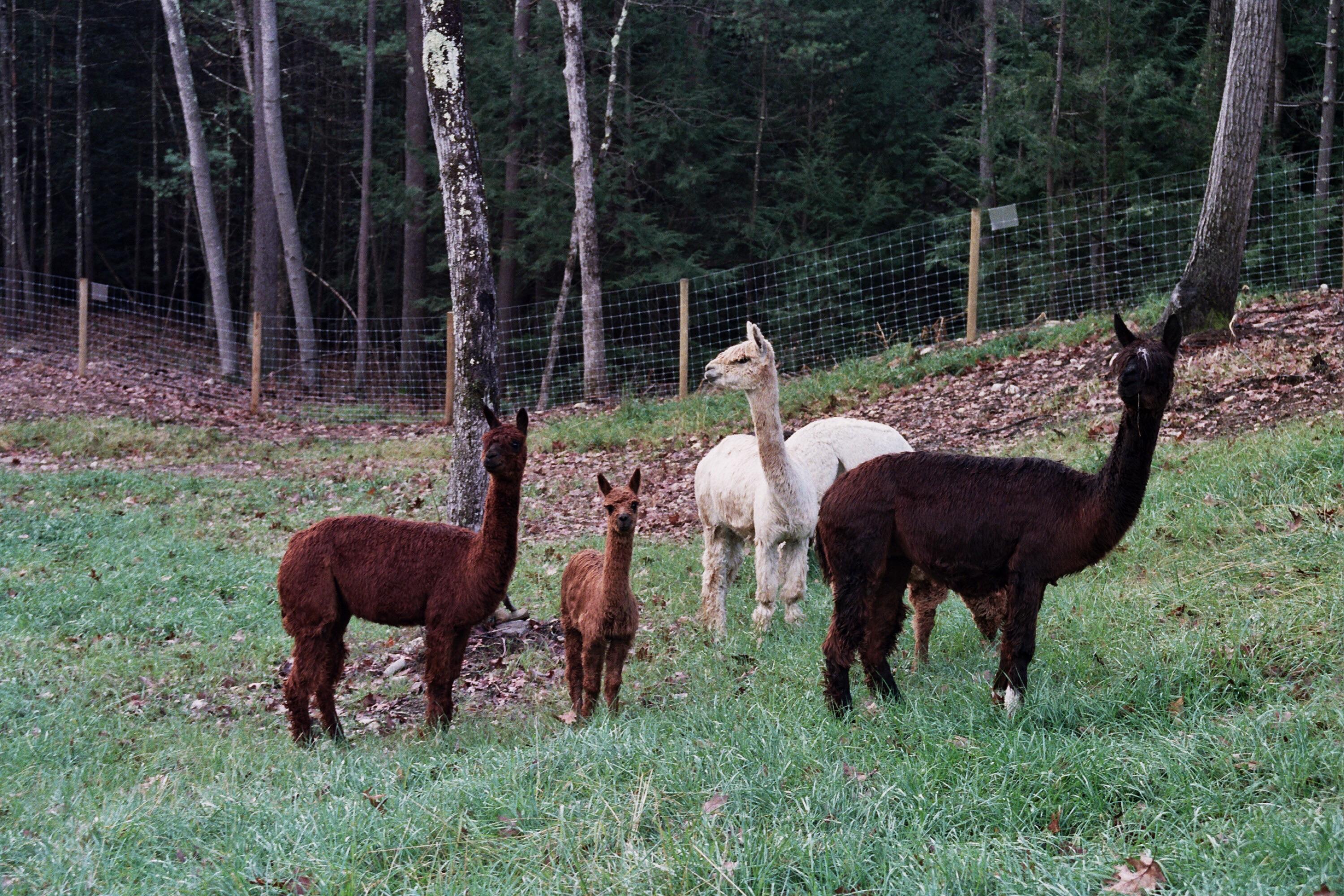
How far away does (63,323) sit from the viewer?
968 inches

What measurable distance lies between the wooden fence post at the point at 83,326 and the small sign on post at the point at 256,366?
2.83 m

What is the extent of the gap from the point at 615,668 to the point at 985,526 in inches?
84.1

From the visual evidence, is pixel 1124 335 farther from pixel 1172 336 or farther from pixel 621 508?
pixel 621 508

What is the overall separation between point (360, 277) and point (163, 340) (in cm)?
451

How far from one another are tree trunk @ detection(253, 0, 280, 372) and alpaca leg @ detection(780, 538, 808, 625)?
18.0m

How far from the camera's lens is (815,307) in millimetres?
20109

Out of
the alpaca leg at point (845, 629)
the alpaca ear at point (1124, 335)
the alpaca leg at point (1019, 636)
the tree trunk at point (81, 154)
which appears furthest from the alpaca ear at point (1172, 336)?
the tree trunk at point (81, 154)

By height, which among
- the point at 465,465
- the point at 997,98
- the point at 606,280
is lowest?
the point at 465,465

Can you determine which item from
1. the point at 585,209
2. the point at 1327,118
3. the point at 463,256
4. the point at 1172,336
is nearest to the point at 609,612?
the point at 1172,336

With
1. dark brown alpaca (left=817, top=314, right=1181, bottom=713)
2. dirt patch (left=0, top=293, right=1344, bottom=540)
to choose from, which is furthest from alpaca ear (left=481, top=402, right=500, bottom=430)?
dirt patch (left=0, top=293, right=1344, bottom=540)

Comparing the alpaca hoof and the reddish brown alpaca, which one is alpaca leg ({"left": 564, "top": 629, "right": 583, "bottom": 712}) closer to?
the reddish brown alpaca

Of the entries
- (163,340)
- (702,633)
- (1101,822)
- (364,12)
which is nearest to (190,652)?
(702,633)

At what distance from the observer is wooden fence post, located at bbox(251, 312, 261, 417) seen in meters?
19.0

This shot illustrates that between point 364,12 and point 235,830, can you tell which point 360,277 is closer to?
point 364,12
